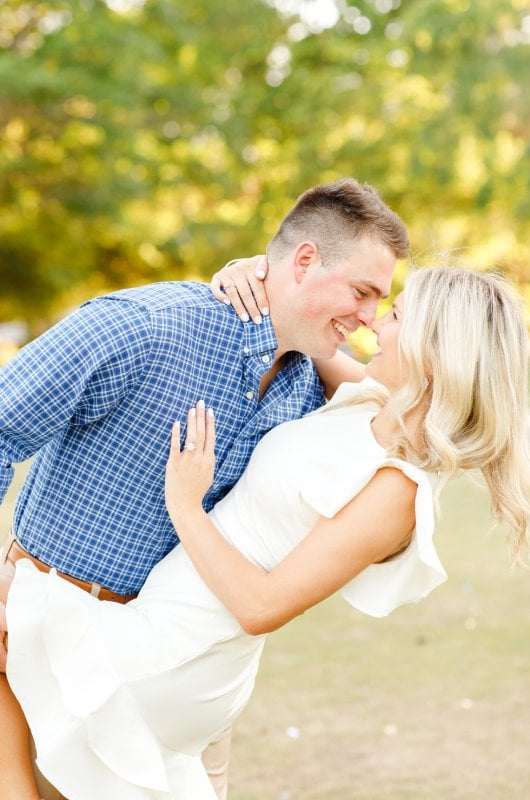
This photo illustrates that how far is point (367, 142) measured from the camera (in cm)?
2517

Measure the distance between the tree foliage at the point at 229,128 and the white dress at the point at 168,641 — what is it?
17.9m

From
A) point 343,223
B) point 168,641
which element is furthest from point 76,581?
point 343,223

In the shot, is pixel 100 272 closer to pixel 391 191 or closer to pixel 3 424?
pixel 391 191

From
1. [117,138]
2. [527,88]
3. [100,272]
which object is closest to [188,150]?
[117,138]

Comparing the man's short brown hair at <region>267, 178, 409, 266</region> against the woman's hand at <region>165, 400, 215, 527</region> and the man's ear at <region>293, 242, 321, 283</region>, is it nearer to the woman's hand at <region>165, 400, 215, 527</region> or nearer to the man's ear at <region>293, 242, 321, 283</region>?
the man's ear at <region>293, 242, 321, 283</region>

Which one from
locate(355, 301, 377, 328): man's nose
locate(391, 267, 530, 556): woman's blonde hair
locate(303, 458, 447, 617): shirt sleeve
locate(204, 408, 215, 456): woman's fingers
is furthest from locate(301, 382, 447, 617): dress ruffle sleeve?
locate(355, 301, 377, 328): man's nose

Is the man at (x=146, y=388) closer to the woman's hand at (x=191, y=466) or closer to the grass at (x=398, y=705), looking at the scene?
the woman's hand at (x=191, y=466)

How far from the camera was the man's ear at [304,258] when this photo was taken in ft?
10.6

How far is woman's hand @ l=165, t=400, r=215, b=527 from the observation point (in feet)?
9.16

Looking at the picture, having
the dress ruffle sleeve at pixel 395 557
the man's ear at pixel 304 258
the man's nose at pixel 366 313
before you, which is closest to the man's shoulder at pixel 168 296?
the man's ear at pixel 304 258

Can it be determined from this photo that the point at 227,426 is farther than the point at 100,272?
No

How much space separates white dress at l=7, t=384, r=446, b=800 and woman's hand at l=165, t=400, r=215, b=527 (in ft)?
0.55

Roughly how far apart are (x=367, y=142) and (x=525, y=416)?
23025 millimetres

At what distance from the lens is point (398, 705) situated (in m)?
5.53
